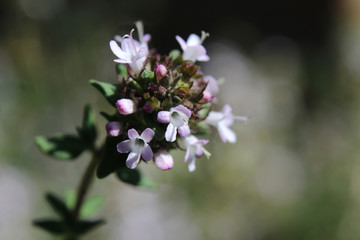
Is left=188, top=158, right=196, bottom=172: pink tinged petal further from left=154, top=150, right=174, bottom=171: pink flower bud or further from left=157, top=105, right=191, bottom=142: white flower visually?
left=157, top=105, right=191, bottom=142: white flower

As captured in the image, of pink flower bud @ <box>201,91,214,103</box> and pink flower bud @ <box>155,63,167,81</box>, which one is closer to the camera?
pink flower bud @ <box>155,63,167,81</box>

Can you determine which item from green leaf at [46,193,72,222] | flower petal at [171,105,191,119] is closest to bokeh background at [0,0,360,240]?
green leaf at [46,193,72,222]

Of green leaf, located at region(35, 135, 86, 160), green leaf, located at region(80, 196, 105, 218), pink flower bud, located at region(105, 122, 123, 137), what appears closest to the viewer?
pink flower bud, located at region(105, 122, 123, 137)

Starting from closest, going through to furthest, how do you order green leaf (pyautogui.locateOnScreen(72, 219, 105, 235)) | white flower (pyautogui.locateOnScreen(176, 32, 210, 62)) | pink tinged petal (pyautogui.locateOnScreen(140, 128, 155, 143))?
pink tinged petal (pyautogui.locateOnScreen(140, 128, 155, 143))
white flower (pyautogui.locateOnScreen(176, 32, 210, 62))
green leaf (pyautogui.locateOnScreen(72, 219, 105, 235))

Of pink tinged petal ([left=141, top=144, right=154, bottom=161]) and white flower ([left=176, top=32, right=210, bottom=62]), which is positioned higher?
white flower ([left=176, top=32, right=210, bottom=62])

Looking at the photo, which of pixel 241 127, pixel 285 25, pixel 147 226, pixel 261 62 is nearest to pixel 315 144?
pixel 241 127

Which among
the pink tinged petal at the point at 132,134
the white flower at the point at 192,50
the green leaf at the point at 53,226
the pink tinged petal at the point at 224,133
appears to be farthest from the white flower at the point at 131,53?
the green leaf at the point at 53,226

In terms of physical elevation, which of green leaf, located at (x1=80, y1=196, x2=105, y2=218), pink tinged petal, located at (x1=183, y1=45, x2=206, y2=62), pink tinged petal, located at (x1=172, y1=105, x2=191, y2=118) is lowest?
green leaf, located at (x1=80, y1=196, x2=105, y2=218)

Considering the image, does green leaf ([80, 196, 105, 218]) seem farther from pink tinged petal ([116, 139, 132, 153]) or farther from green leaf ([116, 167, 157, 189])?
pink tinged petal ([116, 139, 132, 153])
